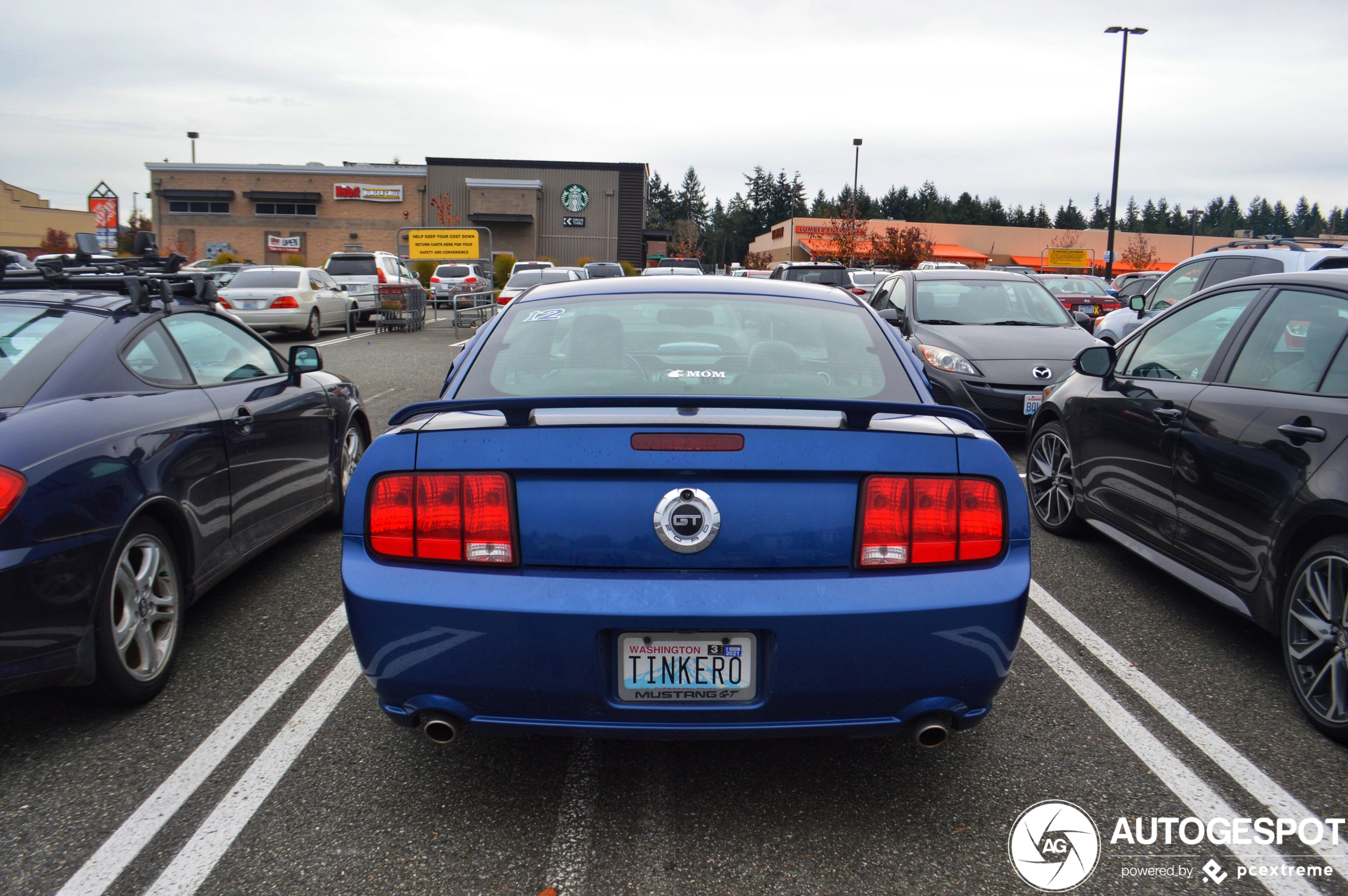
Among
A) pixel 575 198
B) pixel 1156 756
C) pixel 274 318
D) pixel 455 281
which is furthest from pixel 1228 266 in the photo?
pixel 575 198

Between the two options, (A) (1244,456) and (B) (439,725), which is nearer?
(B) (439,725)

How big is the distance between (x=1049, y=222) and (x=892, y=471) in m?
133

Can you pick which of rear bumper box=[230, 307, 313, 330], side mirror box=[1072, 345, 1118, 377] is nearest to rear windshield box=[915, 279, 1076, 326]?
side mirror box=[1072, 345, 1118, 377]

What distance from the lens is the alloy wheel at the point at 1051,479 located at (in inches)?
222

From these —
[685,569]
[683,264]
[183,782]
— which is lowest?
[183,782]

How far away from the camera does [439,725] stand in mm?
2510

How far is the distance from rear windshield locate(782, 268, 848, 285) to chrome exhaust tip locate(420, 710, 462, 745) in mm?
16106

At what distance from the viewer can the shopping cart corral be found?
2236cm

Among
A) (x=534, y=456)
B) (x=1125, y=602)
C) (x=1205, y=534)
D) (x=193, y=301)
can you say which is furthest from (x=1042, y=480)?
(x=193, y=301)

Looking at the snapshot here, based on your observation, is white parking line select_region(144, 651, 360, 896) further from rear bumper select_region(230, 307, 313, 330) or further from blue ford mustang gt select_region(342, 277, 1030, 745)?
rear bumper select_region(230, 307, 313, 330)

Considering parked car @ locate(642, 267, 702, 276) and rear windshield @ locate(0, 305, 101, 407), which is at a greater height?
parked car @ locate(642, 267, 702, 276)

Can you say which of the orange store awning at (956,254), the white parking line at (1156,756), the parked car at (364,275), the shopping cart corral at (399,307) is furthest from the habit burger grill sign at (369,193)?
the white parking line at (1156,756)

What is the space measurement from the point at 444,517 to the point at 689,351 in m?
1.22

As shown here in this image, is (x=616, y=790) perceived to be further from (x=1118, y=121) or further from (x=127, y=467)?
(x=1118, y=121)
